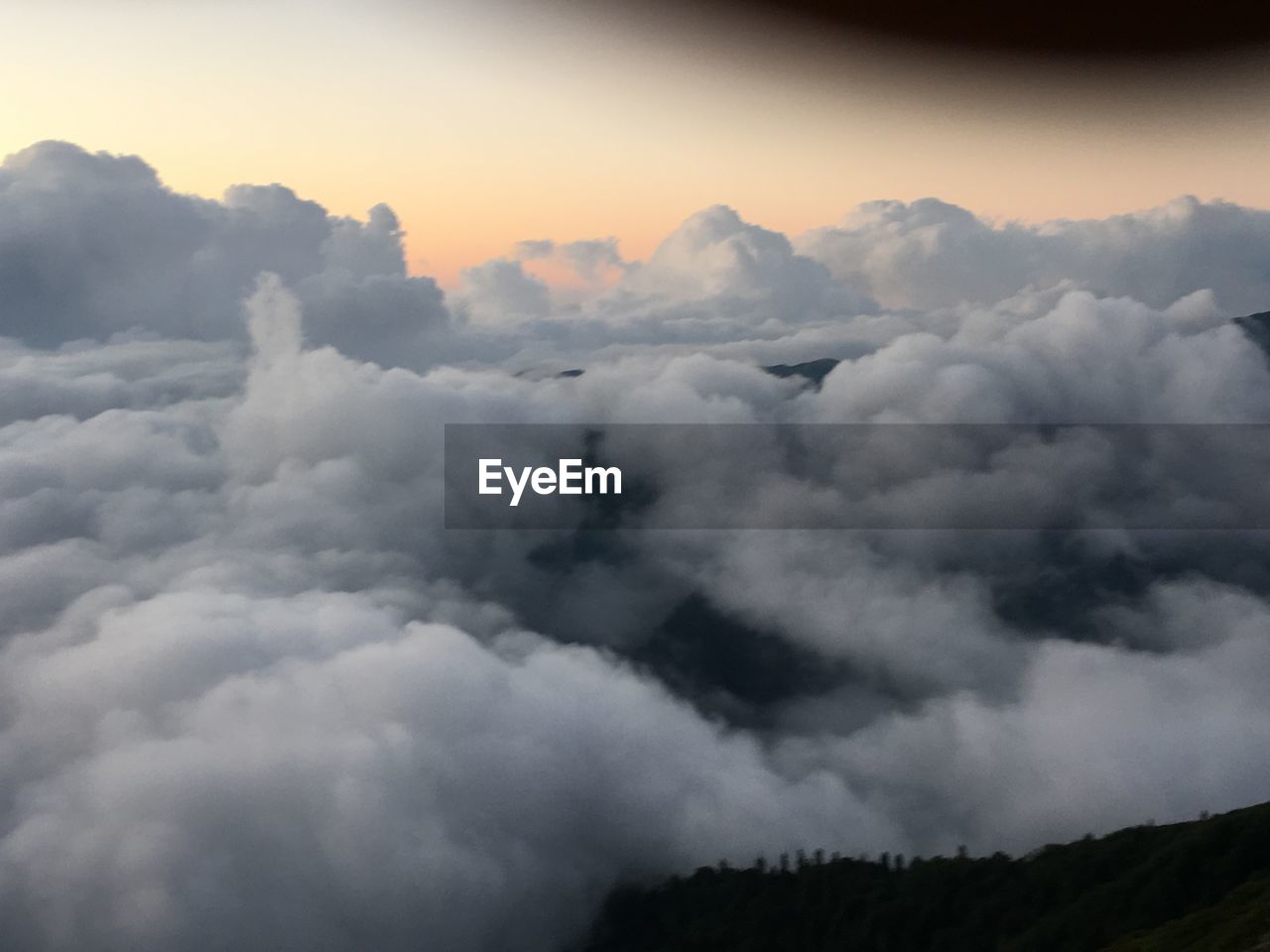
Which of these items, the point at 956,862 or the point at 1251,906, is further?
the point at 956,862

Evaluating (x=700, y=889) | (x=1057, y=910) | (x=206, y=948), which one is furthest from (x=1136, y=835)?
(x=206, y=948)

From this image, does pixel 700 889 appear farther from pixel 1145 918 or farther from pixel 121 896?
pixel 121 896

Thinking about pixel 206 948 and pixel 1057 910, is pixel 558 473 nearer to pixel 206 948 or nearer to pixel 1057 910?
pixel 1057 910

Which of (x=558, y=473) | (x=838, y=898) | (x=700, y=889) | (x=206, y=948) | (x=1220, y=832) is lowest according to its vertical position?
(x=206, y=948)

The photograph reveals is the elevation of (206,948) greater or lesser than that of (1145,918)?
lesser

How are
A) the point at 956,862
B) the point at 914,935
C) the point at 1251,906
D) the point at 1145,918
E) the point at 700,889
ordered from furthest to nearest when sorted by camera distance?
1. the point at 700,889
2. the point at 956,862
3. the point at 914,935
4. the point at 1145,918
5. the point at 1251,906

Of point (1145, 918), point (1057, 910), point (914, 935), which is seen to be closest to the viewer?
point (1145, 918)

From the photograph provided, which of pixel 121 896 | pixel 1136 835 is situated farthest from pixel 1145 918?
pixel 121 896
